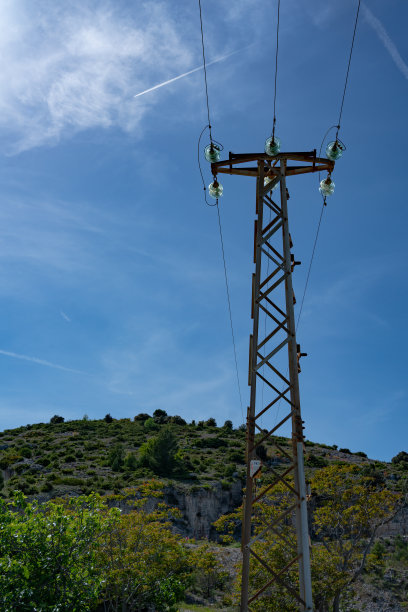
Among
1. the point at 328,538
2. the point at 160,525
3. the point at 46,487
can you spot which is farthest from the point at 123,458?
the point at 160,525

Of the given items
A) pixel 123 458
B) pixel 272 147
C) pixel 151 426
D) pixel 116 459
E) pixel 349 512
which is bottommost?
pixel 349 512

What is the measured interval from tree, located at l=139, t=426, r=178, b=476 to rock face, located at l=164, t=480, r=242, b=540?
5.42 meters

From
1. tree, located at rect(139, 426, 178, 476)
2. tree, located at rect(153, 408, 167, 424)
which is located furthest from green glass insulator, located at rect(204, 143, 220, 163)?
tree, located at rect(153, 408, 167, 424)

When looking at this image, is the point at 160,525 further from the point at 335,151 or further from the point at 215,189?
the point at 335,151

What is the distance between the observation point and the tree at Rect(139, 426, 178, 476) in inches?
1973

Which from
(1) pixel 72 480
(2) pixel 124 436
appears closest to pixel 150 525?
(1) pixel 72 480

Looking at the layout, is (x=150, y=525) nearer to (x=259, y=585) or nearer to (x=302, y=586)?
(x=259, y=585)

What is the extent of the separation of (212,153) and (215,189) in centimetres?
102

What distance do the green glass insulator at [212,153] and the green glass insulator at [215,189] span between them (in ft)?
2.41

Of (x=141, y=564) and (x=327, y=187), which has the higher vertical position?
(x=327, y=187)

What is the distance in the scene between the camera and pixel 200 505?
4422 centimetres

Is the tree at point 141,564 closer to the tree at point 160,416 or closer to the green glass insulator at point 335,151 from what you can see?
the green glass insulator at point 335,151

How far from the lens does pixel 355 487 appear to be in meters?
26.9

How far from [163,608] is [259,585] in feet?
14.7
